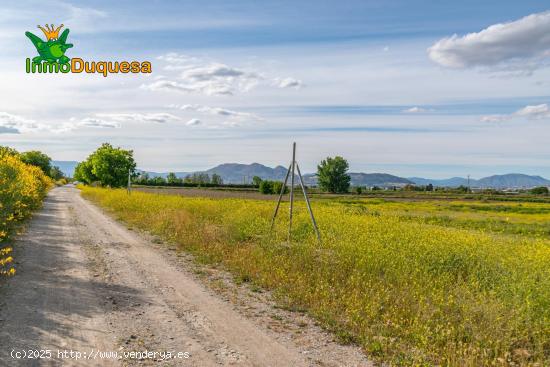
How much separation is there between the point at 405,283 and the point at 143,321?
526 centimetres

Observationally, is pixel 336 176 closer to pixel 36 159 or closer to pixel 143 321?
pixel 36 159

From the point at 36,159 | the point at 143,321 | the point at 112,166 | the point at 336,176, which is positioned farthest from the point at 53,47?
the point at 336,176

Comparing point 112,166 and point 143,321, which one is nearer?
point 143,321

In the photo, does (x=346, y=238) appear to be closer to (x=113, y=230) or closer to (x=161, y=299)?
(x=161, y=299)

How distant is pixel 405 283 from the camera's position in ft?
28.8

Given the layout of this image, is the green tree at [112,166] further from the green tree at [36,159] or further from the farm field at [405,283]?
the farm field at [405,283]

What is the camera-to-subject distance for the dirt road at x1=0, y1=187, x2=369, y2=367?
566 cm

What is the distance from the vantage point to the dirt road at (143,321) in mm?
5664

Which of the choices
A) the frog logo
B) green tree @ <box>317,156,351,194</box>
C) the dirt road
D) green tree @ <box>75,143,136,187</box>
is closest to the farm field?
the dirt road

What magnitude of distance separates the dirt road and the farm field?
2.40 feet

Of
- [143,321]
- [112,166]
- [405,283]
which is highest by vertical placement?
[112,166]

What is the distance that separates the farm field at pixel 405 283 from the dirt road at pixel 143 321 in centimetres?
73

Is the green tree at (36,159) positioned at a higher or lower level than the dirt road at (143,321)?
higher

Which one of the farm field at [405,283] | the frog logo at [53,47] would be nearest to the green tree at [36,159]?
the frog logo at [53,47]
